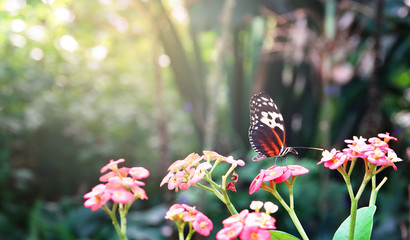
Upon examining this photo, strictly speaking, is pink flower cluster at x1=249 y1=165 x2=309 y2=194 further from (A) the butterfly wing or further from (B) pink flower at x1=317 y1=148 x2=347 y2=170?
(A) the butterfly wing

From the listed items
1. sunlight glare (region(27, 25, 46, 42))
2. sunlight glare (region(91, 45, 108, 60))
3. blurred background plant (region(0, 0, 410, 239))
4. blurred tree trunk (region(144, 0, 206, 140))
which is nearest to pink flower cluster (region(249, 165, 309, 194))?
blurred background plant (region(0, 0, 410, 239))

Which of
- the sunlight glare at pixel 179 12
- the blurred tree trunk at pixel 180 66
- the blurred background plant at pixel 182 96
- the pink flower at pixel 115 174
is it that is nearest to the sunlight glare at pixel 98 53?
the blurred background plant at pixel 182 96

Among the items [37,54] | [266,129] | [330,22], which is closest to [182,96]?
[330,22]

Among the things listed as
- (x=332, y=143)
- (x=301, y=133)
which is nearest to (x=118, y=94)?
(x=301, y=133)

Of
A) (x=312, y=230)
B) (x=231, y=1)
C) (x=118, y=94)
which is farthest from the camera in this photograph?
A: (x=118, y=94)

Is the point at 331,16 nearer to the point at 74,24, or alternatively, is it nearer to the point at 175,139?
the point at 74,24

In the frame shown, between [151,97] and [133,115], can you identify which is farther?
[151,97]

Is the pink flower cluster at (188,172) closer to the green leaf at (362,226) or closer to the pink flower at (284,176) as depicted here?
the pink flower at (284,176)

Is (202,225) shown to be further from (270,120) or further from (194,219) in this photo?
(270,120)
